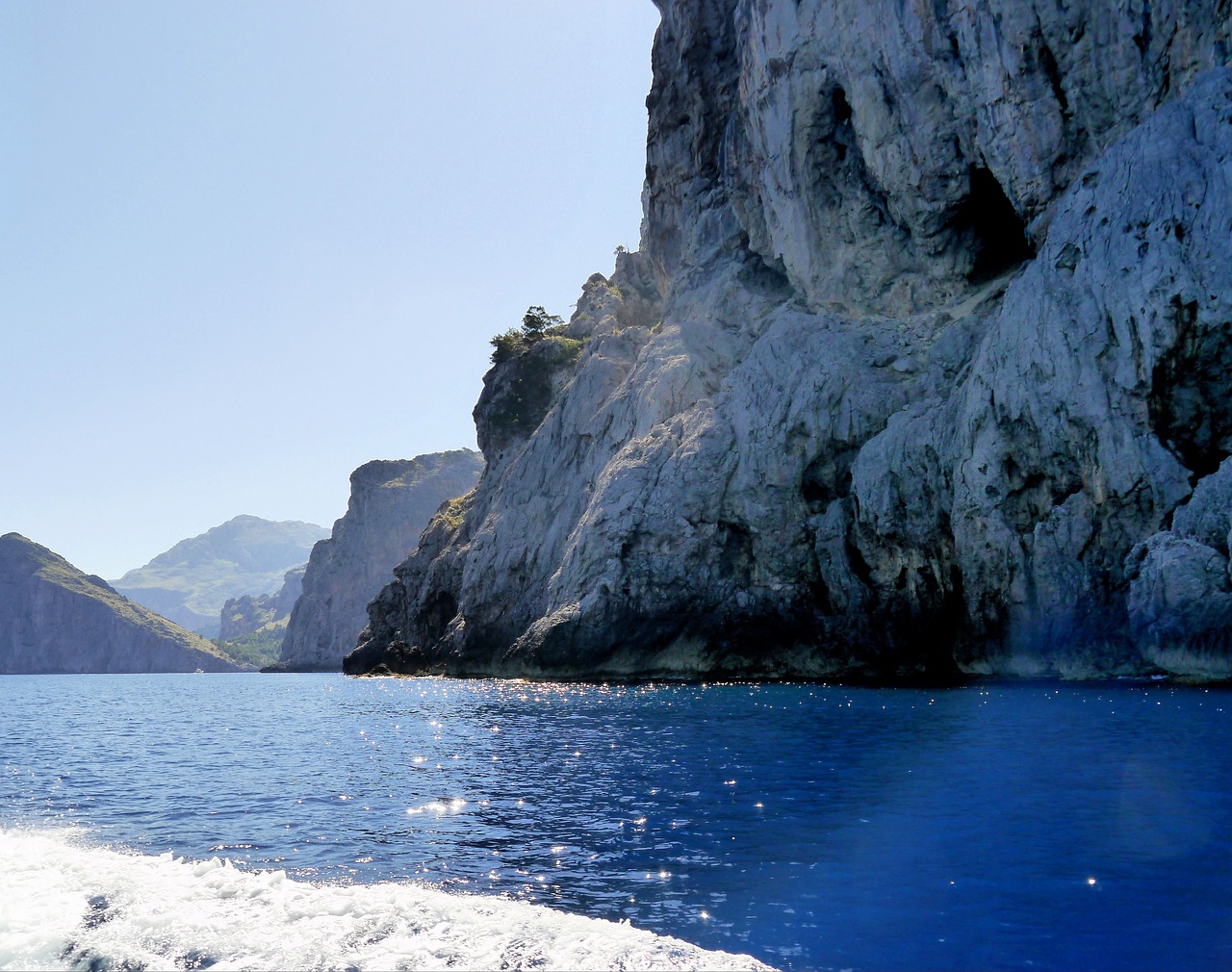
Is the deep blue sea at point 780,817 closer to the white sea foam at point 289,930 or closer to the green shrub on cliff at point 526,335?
the white sea foam at point 289,930

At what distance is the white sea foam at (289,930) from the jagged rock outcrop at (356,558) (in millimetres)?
153792

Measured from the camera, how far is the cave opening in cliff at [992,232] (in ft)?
148

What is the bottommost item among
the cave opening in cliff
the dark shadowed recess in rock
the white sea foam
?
the white sea foam

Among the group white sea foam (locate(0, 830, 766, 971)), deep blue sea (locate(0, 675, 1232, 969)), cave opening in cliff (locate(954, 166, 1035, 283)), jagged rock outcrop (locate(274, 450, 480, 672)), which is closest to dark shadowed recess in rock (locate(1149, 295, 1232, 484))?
deep blue sea (locate(0, 675, 1232, 969))

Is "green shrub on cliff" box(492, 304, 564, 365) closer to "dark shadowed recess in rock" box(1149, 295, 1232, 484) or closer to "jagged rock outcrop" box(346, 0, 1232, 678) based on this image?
A: "jagged rock outcrop" box(346, 0, 1232, 678)

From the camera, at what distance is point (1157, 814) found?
12.6 m

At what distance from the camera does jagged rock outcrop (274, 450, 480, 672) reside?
533ft

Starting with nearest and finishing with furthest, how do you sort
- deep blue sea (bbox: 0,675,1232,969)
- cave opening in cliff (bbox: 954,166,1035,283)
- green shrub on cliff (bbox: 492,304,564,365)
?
deep blue sea (bbox: 0,675,1232,969), cave opening in cliff (bbox: 954,166,1035,283), green shrub on cliff (bbox: 492,304,564,365)

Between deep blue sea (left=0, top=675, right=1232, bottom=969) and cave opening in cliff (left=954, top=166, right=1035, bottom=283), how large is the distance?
23120 mm

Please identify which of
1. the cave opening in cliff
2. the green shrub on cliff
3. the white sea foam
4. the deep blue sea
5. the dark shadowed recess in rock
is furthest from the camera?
the green shrub on cliff

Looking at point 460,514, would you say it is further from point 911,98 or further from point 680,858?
point 680,858

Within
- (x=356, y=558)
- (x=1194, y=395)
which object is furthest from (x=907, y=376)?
(x=356, y=558)

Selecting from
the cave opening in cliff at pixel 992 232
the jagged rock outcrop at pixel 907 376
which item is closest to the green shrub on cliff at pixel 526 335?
the jagged rock outcrop at pixel 907 376

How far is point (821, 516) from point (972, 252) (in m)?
14.8
